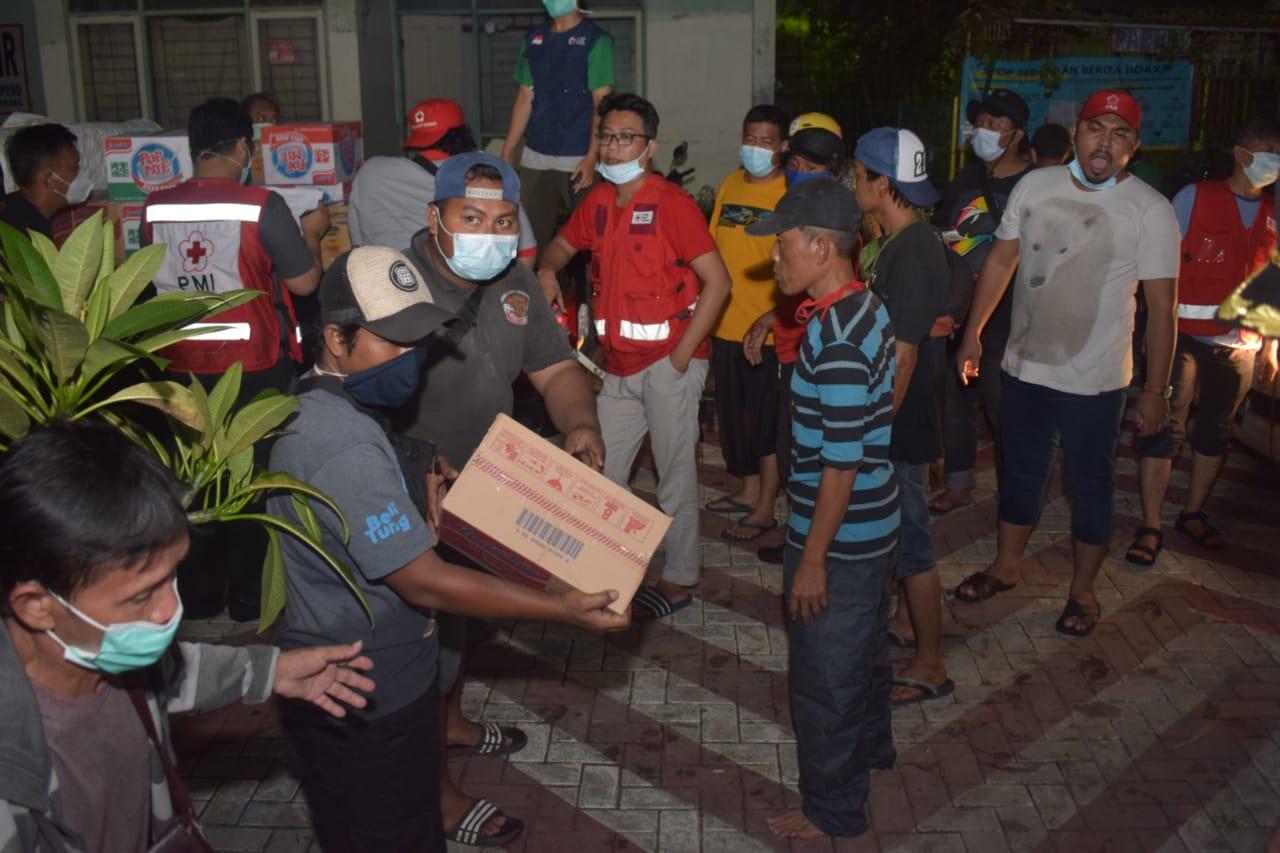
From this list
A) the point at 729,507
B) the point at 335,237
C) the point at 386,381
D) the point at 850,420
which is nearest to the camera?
the point at 386,381

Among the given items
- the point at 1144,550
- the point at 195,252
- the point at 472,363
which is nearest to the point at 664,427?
the point at 472,363

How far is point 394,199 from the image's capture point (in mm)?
5867

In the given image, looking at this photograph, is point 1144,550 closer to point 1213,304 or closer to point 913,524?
point 1213,304

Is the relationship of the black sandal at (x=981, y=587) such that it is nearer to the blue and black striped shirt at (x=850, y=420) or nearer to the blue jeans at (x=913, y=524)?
the blue jeans at (x=913, y=524)

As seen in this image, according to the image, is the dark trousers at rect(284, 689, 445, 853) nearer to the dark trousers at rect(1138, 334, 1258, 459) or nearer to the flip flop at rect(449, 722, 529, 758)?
the flip flop at rect(449, 722, 529, 758)

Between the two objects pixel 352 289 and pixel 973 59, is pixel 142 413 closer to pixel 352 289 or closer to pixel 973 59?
pixel 352 289

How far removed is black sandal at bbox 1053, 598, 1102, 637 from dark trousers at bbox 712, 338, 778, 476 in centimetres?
182

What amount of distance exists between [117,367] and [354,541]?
77cm

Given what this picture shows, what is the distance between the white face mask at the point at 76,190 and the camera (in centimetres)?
638

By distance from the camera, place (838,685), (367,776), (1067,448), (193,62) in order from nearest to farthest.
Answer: (367,776), (838,685), (1067,448), (193,62)

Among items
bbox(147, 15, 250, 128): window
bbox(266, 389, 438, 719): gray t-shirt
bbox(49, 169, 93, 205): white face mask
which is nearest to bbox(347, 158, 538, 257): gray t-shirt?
bbox(49, 169, 93, 205): white face mask

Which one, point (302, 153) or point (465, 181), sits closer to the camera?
point (465, 181)

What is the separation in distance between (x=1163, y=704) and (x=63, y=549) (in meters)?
4.64

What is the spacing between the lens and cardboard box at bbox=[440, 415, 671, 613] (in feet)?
10.5
